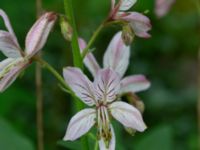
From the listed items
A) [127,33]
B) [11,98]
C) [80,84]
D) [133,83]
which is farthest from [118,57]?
[11,98]

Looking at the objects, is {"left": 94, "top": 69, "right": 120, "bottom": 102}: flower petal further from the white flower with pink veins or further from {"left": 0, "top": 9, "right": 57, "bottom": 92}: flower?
{"left": 0, "top": 9, "right": 57, "bottom": 92}: flower

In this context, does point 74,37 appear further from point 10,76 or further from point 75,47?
point 10,76

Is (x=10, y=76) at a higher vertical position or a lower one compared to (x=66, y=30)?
lower

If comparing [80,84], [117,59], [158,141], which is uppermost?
[80,84]

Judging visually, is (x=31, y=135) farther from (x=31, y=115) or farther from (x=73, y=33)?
(x=73, y=33)

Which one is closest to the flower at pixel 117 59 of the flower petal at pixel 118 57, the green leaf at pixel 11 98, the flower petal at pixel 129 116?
the flower petal at pixel 118 57
